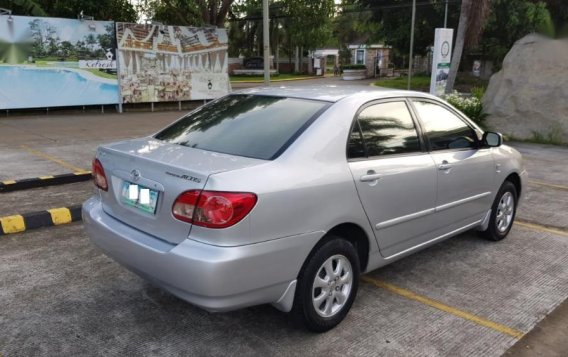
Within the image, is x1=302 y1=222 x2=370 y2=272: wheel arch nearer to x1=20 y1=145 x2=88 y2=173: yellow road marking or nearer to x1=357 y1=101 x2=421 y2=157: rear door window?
x1=357 y1=101 x2=421 y2=157: rear door window

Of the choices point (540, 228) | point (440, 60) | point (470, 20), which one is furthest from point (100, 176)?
point (470, 20)

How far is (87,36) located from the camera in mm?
14523

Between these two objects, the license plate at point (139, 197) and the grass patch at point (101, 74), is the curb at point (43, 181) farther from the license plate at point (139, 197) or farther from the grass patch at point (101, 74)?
the grass patch at point (101, 74)

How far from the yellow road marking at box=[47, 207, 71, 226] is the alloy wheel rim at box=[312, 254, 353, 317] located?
129 inches

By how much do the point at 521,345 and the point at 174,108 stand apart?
15.1 m

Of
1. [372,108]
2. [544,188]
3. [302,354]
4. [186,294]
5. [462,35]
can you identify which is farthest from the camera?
[462,35]

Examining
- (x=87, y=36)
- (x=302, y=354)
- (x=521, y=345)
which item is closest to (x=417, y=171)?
(x=521, y=345)

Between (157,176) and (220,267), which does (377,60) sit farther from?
(220,267)

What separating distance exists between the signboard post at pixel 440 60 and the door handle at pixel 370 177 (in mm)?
9478

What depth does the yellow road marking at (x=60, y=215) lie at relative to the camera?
17.7 ft

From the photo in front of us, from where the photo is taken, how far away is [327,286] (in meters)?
3.35

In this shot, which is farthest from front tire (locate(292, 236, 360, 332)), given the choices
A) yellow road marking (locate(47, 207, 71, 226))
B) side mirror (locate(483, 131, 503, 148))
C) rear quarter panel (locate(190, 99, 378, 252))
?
yellow road marking (locate(47, 207, 71, 226))

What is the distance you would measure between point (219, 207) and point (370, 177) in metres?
1.16

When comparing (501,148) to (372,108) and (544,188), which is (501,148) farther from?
(544,188)
